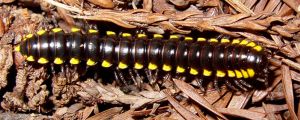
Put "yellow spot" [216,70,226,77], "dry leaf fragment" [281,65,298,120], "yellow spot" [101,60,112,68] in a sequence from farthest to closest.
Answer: "yellow spot" [101,60,112,68] < "yellow spot" [216,70,226,77] < "dry leaf fragment" [281,65,298,120]

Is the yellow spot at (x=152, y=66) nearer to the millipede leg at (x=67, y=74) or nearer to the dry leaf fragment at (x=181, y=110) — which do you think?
the dry leaf fragment at (x=181, y=110)

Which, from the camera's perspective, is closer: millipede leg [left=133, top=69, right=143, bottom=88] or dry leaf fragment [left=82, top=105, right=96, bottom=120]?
dry leaf fragment [left=82, top=105, right=96, bottom=120]

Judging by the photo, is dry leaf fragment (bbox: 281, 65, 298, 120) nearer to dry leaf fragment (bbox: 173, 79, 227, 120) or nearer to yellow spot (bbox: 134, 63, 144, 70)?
dry leaf fragment (bbox: 173, 79, 227, 120)

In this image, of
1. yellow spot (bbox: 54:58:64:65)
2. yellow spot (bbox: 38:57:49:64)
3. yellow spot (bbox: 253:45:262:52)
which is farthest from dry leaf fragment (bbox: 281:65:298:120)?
yellow spot (bbox: 38:57:49:64)

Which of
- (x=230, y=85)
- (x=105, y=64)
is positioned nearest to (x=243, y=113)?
(x=230, y=85)

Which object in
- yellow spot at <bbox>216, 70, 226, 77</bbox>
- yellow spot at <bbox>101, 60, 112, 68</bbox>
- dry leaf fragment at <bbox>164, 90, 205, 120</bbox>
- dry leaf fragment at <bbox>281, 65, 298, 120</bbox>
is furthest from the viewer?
yellow spot at <bbox>101, 60, 112, 68</bbox>

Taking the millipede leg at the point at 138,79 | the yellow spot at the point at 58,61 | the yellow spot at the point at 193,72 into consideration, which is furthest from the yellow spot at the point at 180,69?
the yellow spot at the point at 58,61
